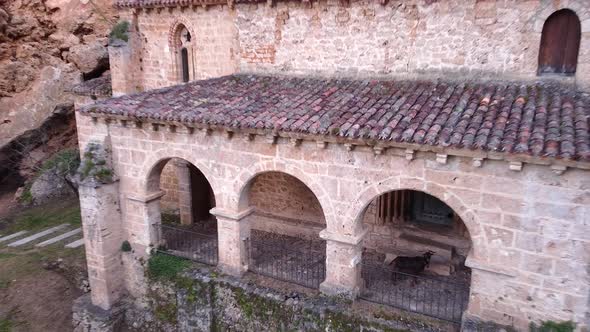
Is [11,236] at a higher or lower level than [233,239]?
lower

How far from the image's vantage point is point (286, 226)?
11781 mm

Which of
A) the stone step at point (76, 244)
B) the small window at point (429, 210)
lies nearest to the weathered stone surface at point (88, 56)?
the stone step at point (76, 244)

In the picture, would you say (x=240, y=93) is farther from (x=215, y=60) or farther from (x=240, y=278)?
(x=240, y=278)

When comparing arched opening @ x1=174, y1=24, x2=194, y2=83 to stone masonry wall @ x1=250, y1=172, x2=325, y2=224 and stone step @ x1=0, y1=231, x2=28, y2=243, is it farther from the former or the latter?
stone step @ x1=0, y1=231, x2=28, y2=243

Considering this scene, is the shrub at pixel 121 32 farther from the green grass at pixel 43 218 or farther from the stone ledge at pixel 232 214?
the green grass at pixel 43 218

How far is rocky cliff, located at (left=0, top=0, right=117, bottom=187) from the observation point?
1673 centimetres

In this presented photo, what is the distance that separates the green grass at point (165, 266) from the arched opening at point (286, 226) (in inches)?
59.7

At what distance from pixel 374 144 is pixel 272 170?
2117 millimetres

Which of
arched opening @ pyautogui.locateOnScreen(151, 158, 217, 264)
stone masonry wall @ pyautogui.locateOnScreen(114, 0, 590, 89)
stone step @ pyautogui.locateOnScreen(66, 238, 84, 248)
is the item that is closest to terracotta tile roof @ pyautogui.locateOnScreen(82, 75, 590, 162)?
stone masonry wall @ pyautogui.locateOnScreen(114, 0, 590, 89)

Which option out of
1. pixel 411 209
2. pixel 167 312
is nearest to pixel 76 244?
pixel 167 312

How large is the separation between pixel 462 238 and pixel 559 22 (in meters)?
4.66

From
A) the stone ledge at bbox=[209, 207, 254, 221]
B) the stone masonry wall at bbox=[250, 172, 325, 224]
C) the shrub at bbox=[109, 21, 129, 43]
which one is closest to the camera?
the stone ledge at bbox=[209, 207, 254, 221]

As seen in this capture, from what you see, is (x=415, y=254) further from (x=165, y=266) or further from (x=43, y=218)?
(x=43, y=218)

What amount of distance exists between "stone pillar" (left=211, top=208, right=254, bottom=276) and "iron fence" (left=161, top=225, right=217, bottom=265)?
1.83ft
